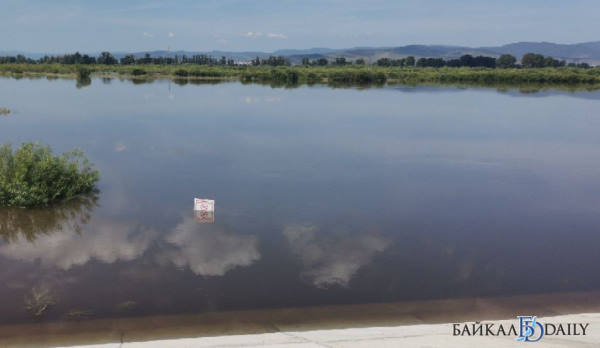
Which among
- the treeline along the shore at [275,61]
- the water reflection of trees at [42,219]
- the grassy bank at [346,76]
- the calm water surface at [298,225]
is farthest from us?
the treeline along the shore at [275,61]

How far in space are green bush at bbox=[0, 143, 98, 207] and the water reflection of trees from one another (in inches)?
8.7

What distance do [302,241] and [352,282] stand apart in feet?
5.84

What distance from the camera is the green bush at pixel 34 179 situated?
34.6ft

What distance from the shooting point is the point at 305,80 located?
228 feet

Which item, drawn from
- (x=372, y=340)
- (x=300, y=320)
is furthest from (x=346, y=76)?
(x=372, y=340)

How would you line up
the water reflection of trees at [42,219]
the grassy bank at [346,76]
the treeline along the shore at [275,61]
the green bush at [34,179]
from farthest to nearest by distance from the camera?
1. the treeline along the shore at [275,61]
2. the grassy bank at [346,76]
3. the green bush at [34,179]
4. the water reflection of trees at [42,219]

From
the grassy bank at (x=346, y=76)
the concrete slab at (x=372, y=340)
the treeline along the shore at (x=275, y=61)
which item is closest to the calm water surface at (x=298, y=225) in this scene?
the concrete slab at (x=372, y=340)

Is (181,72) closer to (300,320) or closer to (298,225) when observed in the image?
(298,225)

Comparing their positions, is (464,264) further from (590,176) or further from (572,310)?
(590,176)

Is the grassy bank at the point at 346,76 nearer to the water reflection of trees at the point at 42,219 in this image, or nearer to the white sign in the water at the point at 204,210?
the water reflection of trees at the point at 42,219

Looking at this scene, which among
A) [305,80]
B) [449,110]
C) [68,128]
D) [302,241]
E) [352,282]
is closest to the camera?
[352,282]

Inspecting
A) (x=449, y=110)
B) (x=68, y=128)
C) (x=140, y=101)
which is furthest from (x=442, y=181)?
(x=140, y=101)

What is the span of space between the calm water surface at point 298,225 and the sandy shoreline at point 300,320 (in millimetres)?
247

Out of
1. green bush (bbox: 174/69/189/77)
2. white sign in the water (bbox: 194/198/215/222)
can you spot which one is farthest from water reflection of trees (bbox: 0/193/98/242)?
green bush (bbox: 174/69/189/77)
